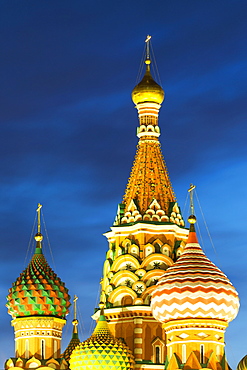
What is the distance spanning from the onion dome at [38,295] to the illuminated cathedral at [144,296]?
4 centimetres

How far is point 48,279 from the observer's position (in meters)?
61.4

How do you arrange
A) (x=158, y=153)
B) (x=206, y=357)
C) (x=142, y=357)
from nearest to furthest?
(x=206, y=357) → (x=142, y=357) → (x=158, y=153)

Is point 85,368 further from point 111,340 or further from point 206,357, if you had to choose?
point 206,357

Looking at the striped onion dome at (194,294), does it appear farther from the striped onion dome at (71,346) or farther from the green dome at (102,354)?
the striped onion dome at (71,346)

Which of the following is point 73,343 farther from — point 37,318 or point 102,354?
point 102,354

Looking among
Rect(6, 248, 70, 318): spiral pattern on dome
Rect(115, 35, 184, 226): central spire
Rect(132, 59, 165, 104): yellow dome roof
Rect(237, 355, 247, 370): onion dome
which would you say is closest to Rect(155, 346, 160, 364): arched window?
Rect(237, 355, 247, 370): onion dome

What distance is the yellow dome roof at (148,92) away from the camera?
208 ft

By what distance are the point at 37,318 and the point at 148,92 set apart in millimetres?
10839

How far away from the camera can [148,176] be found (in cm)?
6244

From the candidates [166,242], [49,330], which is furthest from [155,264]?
[49,330]

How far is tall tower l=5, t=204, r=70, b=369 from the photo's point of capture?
199 feet

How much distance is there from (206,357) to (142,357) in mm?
4796

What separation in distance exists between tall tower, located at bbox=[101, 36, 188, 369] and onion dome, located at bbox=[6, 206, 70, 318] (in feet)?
6.14

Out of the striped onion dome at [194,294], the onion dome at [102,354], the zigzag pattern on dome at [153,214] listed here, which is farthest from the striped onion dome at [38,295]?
the striped onion dome at [194,294]
